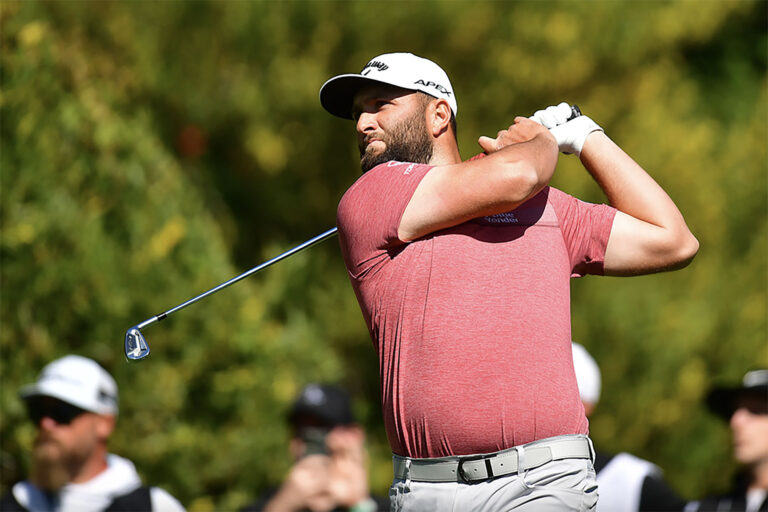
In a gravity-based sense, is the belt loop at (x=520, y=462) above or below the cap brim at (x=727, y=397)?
below

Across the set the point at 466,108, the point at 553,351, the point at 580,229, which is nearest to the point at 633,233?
the point at 580,229

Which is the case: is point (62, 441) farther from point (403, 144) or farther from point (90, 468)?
point (403, 144)

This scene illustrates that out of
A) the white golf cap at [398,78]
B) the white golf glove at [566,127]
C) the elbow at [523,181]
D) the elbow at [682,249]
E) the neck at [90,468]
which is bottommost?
the neck at [90,468]

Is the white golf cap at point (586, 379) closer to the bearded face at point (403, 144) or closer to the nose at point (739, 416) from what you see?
the nose at point (739, 416)

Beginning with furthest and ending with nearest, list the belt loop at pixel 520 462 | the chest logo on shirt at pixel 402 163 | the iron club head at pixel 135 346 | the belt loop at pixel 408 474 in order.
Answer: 1. the iron club head at pixel 135 346
2. the chest logo on shirt at pixel 402 163
3. the belt loop at pixel 408 474
4. the belt loop at pixel 520 462

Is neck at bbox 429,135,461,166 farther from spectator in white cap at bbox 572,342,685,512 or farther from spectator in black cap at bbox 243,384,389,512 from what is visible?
spectator in black cap at bbox 243,384,389,512

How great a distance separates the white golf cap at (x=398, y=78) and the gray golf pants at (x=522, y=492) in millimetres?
1188

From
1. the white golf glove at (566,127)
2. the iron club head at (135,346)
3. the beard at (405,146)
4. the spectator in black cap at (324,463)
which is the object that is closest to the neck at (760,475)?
the spectator in black cap at (324,463)

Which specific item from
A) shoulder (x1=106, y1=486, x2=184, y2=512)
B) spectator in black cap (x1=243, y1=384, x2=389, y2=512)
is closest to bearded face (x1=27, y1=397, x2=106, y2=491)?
shoulder (x1=106, y1=486, x2=184, y2=512)

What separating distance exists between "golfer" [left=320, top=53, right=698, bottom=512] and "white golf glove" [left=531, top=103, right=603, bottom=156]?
16 centimetres

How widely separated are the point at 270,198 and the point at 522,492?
864cm

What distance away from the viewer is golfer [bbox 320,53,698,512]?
2.60m

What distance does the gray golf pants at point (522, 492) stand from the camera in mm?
2584

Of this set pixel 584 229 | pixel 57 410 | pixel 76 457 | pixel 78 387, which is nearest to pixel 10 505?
pixel 76 457
